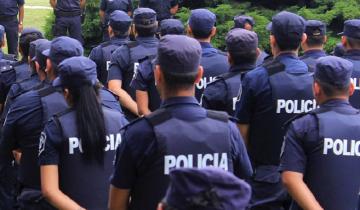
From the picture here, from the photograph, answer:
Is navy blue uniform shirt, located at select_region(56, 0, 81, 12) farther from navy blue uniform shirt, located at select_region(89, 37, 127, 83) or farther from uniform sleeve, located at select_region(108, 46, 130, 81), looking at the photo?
uniform sleeve, located at select_region(108, 46, 130, 81)

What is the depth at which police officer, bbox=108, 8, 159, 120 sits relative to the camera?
725 centimetres

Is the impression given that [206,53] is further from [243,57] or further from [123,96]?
[123,96]

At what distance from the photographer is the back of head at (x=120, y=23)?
8.10 metres

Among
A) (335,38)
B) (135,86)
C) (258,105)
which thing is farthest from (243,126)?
(335,38)

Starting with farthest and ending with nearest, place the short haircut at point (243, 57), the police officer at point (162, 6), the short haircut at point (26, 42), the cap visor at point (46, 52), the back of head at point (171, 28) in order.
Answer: the police officer at point (162, 6), the back of head at point (171, 28), the short haircut at point (26, 42), the short haircut at point (243, 57), the cap visor at point (46, 52)

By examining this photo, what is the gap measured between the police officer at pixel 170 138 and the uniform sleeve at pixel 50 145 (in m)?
0.65

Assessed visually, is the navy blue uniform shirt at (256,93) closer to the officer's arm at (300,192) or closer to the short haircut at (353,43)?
the officer's arm at (300,192)

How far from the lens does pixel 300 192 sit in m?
4.16

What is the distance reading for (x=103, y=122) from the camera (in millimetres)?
4230

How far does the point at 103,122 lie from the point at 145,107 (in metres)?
2.33

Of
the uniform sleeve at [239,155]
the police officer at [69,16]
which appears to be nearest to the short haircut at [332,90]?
the uniform sleeve at [239,155]

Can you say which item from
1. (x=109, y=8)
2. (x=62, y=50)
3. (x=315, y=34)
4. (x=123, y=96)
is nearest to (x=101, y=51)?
(x=123, y=96)

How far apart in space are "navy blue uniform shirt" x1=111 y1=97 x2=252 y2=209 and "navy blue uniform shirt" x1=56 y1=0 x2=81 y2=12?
31.9ft

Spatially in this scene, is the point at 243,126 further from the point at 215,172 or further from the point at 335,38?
the point at 335,38
